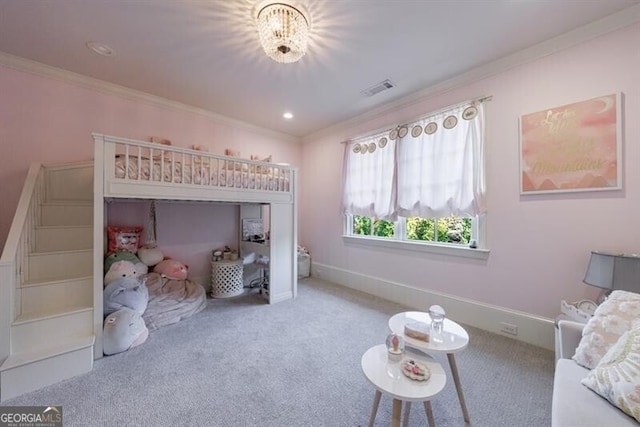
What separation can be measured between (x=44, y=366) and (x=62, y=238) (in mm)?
1278

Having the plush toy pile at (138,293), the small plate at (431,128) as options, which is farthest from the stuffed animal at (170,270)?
the small plate at (431,128)

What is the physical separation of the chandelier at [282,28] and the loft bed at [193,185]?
A: 137 centimetres

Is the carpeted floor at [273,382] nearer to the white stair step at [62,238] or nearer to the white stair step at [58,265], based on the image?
the white stair step at [58,265]

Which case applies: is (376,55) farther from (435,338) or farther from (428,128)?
(435,338)

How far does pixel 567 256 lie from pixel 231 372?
2.84 m

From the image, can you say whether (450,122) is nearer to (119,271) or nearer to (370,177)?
(370,177)

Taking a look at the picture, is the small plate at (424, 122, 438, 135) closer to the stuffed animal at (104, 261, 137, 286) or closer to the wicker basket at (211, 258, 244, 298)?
the wicker basket at (211, 258, 244, 298)

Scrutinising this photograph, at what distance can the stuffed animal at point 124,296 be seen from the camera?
7.10 ft

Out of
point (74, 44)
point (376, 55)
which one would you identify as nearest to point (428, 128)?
point (376, 55)

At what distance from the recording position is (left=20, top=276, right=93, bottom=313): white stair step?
1.86 m

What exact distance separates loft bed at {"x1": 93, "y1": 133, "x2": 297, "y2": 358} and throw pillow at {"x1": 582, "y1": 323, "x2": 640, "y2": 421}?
110 inches

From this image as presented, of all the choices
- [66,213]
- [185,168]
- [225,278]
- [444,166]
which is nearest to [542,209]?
[444,166]

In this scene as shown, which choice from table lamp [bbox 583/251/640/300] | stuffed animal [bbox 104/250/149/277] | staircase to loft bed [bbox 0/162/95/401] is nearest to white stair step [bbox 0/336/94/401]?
staircase to loft bed [bbox 0/162/95/401]

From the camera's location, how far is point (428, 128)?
286 centimetres
